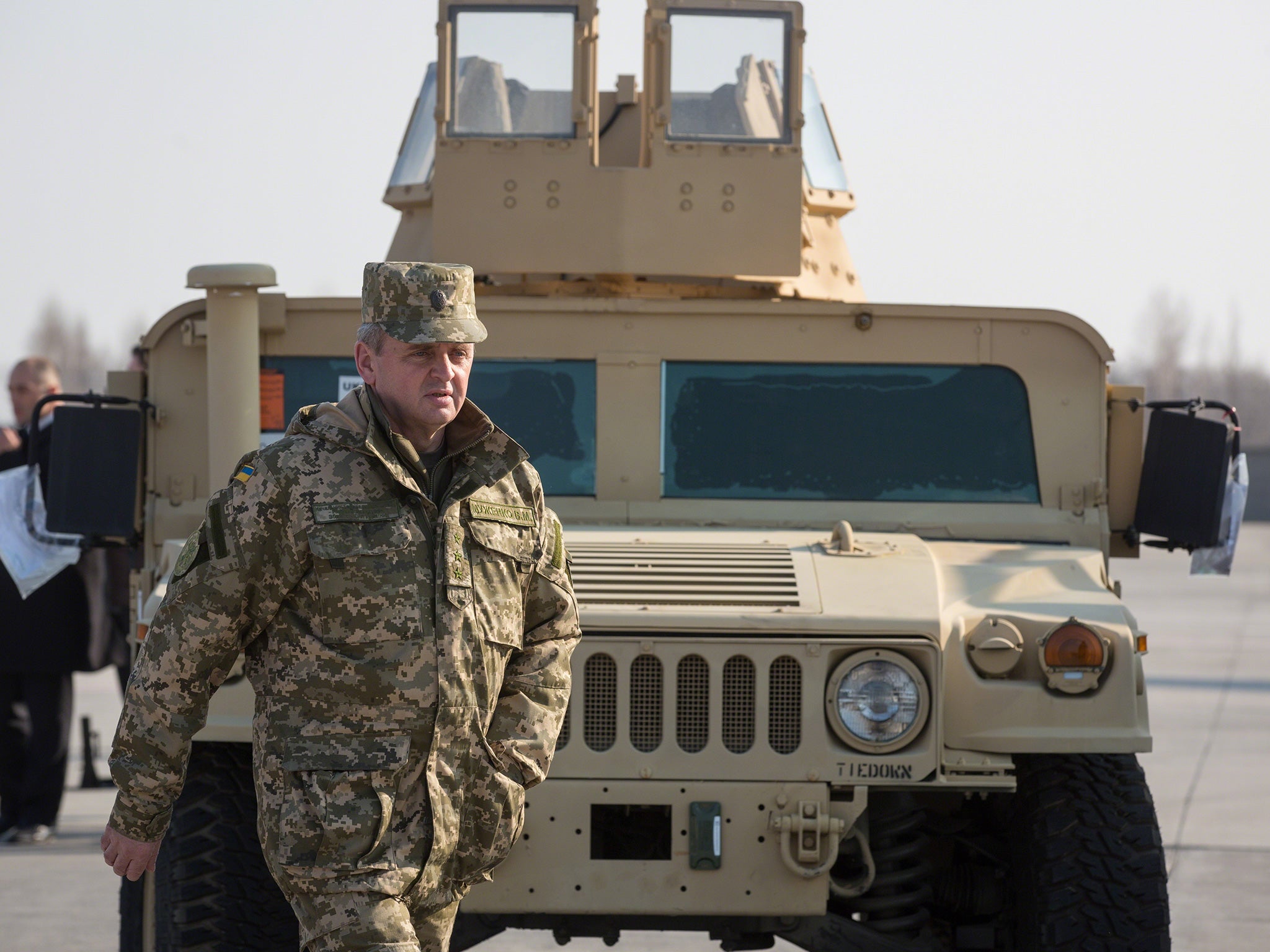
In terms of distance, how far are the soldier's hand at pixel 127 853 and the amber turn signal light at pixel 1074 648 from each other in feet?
6.41

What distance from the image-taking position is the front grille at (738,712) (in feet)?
13.7

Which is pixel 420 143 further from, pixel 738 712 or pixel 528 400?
pixel 738 712

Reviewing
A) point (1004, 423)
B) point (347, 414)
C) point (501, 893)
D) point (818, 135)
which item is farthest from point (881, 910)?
point (818, 135)

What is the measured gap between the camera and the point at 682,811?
415 cm

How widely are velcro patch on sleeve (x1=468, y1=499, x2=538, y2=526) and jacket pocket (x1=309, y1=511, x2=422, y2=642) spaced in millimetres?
180

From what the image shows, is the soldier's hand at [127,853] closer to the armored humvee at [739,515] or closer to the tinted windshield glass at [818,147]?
the armored humvee at [739,515]

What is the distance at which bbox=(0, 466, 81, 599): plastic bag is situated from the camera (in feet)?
19.0

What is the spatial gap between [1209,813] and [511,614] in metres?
5.29

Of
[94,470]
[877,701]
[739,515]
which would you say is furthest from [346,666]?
[94,470]

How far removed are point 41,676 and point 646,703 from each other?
12.3ft

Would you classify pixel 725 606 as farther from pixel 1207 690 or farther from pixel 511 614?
pixel 1207 690

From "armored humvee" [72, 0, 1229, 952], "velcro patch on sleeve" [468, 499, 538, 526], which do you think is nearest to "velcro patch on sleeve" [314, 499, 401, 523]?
"velcro patch on sleeve" [468, 499, 538, 526]

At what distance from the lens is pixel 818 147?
6.21 metres

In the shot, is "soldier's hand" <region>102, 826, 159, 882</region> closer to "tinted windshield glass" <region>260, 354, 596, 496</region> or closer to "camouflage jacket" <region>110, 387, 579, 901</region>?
"camouflage jacket" <region>110, 387, 579, 901</region>
